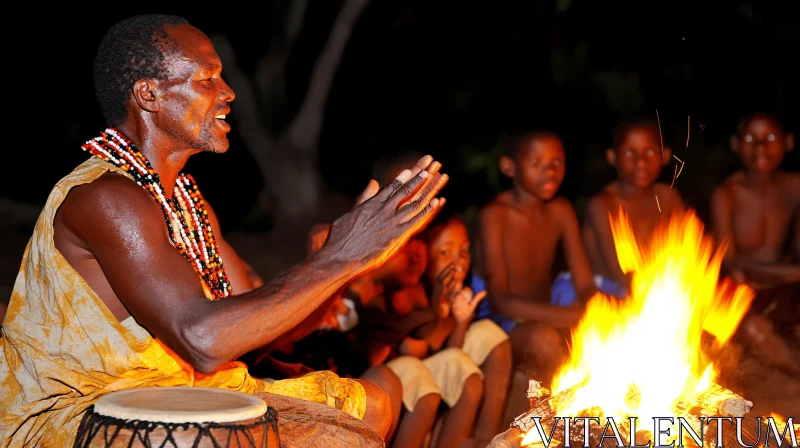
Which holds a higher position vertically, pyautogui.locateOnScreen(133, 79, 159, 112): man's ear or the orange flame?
pyautogui.locateOnScreen(133, 79, 159, 112): man's ear

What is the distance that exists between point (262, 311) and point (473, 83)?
885cm

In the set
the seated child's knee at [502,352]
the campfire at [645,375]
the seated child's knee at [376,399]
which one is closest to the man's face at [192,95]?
the seated child's knee at [376,399]

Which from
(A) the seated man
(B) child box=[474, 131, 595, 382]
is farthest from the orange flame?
(A) the seated man

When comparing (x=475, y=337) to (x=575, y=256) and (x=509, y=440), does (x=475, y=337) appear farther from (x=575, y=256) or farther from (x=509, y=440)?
(x=509, y=440)

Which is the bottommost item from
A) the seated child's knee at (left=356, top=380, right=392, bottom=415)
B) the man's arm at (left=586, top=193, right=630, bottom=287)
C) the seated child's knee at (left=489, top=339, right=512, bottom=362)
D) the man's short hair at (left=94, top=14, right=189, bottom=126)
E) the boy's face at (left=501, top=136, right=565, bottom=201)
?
the seated child's knee at (left=356, top=380, right=392, bottom=415)

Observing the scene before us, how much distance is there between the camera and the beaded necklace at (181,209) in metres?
3.44

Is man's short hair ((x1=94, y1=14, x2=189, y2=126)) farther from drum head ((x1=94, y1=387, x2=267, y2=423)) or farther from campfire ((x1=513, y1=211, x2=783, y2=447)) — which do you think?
campfire ((x1=513, y1=211, x2=783, y2=447))

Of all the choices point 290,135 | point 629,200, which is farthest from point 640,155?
point 290,135

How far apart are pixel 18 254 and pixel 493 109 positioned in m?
5.32

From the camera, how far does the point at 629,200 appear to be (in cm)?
720

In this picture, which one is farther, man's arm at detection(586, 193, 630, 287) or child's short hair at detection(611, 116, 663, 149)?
child's short hair at detection(611, 116, 663, 149)

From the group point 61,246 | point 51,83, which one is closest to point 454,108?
point 51,83

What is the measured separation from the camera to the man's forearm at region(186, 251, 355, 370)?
300 centimetres

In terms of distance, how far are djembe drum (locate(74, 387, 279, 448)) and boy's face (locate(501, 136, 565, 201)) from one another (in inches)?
153
